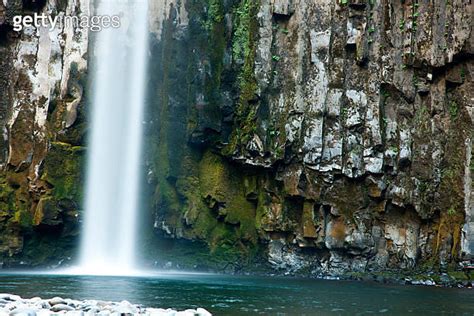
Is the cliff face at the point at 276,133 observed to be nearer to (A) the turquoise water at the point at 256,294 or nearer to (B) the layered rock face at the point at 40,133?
(B) the layered rock face at the point at 40,133

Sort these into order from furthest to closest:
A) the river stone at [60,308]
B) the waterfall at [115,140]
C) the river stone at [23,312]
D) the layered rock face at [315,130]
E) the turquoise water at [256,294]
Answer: the waterfall at [115,140] → the layered rock face at [315,130] → the turquoise water at [256,294] → the river stone at [60,308] → the river stone at [23,312]

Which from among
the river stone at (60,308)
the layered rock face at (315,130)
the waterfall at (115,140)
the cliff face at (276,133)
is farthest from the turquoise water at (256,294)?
the waterfall at (115,140)

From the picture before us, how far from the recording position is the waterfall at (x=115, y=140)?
28.2m

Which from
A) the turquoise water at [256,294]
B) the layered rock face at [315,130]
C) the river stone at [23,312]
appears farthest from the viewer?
the layered rock face at [315,130]

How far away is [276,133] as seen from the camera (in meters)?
29.0

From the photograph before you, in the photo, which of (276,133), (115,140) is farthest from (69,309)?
(276,133)

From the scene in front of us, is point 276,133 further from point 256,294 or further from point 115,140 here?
point 256,294

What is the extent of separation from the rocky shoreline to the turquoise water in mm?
1716

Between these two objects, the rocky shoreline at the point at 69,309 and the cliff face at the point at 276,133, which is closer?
the rocky shoreline at the point at 69,309

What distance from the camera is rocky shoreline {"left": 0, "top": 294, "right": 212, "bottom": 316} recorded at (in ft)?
39.6

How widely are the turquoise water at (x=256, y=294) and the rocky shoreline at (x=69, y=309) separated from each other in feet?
5.63

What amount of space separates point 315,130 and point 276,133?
65.9 inches

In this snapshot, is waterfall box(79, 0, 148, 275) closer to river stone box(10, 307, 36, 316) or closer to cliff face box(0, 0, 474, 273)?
cliff face box(0, 0, 474, 273)

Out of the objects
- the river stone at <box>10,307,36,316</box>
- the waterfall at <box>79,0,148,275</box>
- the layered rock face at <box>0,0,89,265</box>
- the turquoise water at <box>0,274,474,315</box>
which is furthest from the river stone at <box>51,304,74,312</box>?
the layered rock face at <box>0,0,89,265</box>
